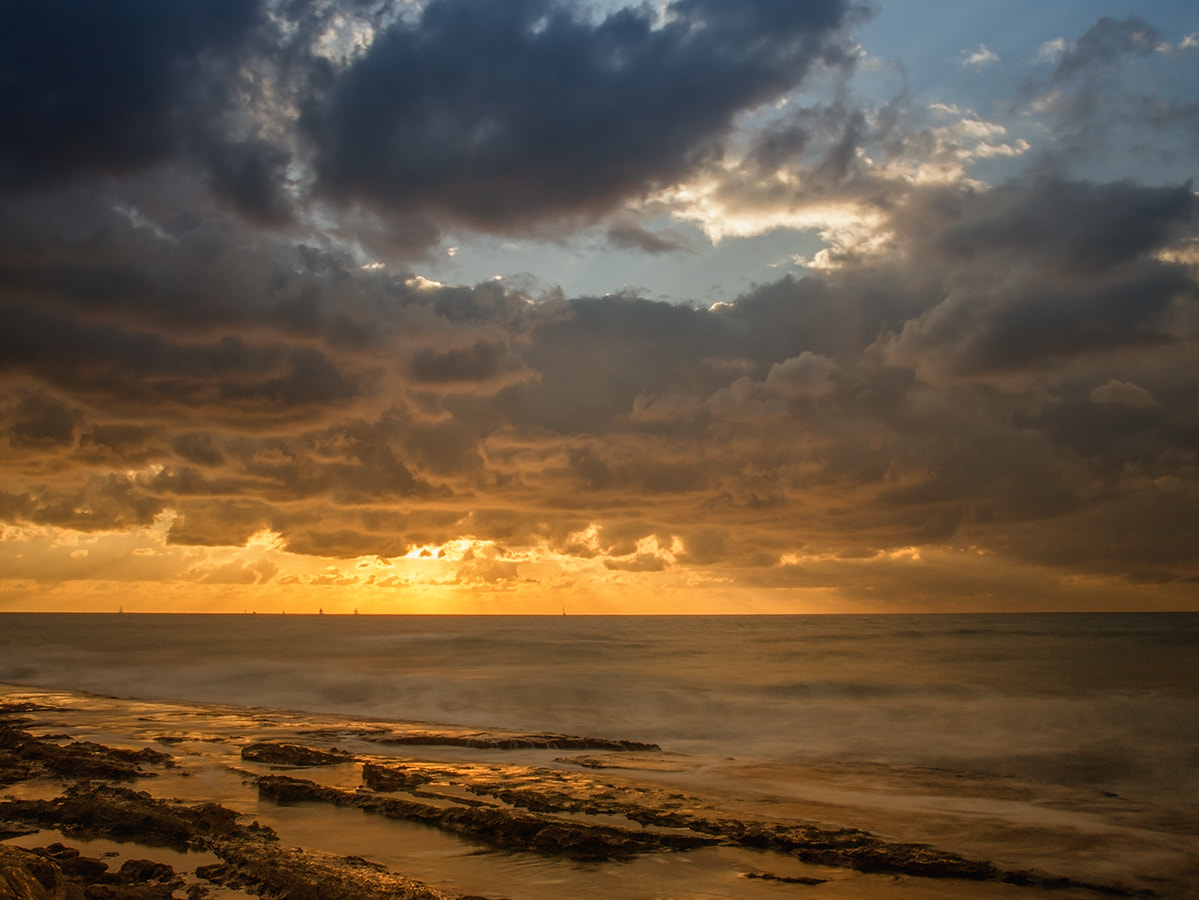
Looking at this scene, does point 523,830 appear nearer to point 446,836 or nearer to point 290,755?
point 446,836

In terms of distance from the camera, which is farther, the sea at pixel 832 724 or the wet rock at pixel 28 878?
the sea at pixel 832 724

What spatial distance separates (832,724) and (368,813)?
21754 mm

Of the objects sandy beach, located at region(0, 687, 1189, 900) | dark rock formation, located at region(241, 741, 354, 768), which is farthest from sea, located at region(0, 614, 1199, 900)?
dark rock formation, located at region(241, 741, 354, 768)

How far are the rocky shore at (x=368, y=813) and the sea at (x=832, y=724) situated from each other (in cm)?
59

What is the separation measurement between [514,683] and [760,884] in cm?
3422

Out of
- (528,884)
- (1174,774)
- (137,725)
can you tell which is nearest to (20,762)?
(137,725)

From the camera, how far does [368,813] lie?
1172 cm

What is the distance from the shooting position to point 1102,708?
32.1 metres

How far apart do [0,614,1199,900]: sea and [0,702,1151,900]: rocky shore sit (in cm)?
59

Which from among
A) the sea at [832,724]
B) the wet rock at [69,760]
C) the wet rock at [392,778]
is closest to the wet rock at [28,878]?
the sea at [832,724]

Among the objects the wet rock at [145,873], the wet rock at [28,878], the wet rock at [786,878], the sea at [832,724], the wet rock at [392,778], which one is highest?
the wet rock at [28,878]

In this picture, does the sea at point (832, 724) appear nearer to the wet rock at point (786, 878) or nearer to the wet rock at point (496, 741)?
the wet rock at point (786, 878)

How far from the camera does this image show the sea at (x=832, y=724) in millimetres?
10609

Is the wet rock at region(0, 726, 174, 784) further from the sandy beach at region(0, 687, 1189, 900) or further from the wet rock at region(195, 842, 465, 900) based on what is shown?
the wet rock at region(195, 842, 465, 900)
